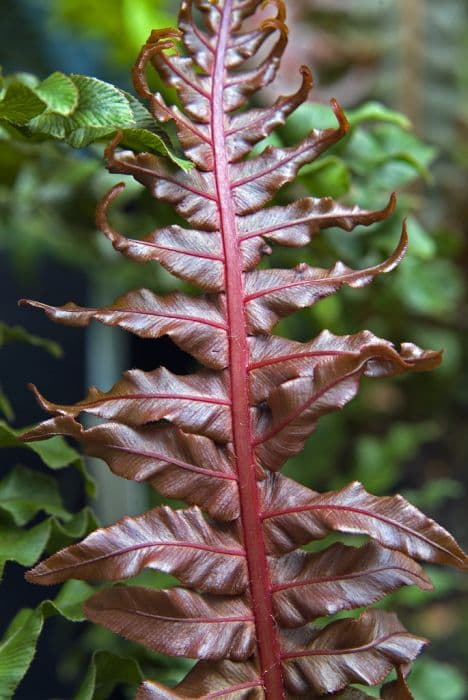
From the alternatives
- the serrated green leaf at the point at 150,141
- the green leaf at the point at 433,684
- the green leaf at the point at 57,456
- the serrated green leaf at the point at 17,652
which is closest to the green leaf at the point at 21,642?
the serrated green leaf at the point at 17,652

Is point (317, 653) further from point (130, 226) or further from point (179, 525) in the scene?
point (130, 226)

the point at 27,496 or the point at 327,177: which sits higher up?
the point at 327,177

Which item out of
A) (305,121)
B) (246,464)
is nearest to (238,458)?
(246,464)

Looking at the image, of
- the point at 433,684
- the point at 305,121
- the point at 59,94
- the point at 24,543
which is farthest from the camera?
the point at 433,684

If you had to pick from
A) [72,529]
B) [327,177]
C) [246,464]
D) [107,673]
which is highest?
[327,177]

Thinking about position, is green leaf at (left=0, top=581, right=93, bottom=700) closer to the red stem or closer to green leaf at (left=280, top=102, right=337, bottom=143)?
the red stem

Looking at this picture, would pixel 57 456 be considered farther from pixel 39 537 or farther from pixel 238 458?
pixel 238 458

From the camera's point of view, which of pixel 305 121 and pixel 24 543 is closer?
pixel 24 543
